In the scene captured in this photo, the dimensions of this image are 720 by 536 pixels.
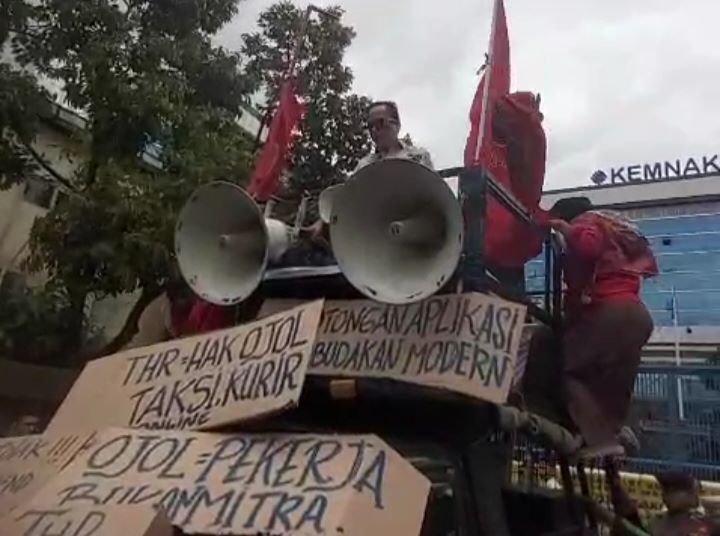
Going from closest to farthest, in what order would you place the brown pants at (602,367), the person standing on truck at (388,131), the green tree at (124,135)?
the brown pants at (602,367)
the person standing on truck at (388,131)
the green tree at (124,135)

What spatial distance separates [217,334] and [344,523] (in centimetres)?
129

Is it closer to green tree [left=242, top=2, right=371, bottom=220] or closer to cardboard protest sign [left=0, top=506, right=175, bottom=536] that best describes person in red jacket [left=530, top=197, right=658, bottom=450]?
cardboard protest sign [left=0, top=506, right=175, bottom=536]

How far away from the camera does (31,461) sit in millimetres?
3295

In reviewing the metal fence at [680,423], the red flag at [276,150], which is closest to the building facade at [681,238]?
the metal fence at [680,423]

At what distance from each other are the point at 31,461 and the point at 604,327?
2.43m

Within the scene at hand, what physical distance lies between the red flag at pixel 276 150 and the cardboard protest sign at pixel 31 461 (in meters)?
1.66

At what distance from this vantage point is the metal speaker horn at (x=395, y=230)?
119 inches

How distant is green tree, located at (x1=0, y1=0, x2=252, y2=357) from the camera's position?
7.60 metres

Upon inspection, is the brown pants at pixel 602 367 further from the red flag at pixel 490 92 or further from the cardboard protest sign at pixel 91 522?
the cardboard protest sign at pixel 91 522

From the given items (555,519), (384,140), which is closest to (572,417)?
(555,519)

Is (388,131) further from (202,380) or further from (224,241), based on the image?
(202,380)

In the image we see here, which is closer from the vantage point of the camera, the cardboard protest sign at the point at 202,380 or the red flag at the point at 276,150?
the cardboard protest sign at the point at 202,380

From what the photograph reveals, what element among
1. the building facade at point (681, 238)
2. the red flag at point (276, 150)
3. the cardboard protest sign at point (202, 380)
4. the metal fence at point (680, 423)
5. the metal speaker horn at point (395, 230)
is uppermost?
the building facade at point (681, 238)

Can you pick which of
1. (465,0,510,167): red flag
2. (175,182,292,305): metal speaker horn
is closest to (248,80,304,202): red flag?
(175,182,292,305): metal speaker horn
